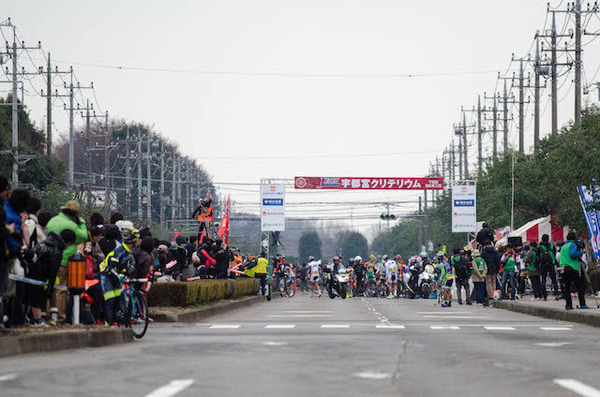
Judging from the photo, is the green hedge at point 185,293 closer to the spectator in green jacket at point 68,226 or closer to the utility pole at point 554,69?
the spectator in green jacket at point 68,226

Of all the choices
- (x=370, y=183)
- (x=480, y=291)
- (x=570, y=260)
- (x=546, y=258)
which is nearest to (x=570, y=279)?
(x=570, y=260)

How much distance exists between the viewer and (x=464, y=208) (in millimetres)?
60094

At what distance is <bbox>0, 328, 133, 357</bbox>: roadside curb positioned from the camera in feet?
43.3

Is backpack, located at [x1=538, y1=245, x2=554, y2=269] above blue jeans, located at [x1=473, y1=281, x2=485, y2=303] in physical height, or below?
above

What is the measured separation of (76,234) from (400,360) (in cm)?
532

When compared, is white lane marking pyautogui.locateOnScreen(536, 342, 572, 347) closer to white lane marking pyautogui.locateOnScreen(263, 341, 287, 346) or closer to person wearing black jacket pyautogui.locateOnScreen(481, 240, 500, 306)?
white lane marking pyautogui.locateOnScreen(263, 341, 287, 346)

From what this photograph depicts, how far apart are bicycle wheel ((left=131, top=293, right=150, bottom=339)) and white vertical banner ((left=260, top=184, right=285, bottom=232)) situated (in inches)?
1405

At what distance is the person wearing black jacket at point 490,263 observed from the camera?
115 feet

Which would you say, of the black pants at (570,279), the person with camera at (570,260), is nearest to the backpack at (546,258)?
the black pants at (570,279)

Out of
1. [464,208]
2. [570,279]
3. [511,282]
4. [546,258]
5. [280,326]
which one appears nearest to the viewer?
[280,326]

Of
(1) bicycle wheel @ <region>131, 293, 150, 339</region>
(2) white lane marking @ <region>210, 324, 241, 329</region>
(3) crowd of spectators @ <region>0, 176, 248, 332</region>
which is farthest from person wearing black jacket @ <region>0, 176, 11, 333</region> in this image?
(2) white lane marking @ <region>210, 324, 241, 329</region>

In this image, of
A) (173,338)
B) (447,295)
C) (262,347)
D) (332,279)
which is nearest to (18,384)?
(262,347)

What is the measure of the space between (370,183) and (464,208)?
5633 millimetres

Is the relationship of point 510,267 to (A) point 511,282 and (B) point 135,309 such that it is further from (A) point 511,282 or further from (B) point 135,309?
(B) point 135,309
